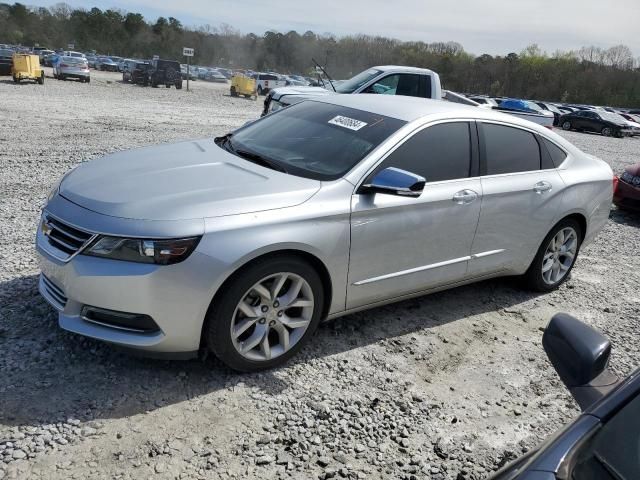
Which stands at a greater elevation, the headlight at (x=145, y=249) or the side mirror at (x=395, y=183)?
the side mirror at (x=395, y=183)

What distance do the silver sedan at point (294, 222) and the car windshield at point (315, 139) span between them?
0.6 inches

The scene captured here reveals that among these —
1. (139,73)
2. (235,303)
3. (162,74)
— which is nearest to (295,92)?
(235,303)

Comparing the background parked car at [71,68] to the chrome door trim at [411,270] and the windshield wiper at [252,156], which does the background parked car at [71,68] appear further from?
the chrome door trim at [411,270]

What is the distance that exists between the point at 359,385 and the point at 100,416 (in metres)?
1.49

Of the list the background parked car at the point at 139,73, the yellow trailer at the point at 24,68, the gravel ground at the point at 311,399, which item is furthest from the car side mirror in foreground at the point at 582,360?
the background parked car at the point at 139,73

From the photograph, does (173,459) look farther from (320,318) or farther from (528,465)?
(528,465)

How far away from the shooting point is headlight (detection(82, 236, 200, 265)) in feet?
9.46

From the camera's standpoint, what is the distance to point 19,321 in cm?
359

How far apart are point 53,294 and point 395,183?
2165 millimetres

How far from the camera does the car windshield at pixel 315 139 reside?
372cm

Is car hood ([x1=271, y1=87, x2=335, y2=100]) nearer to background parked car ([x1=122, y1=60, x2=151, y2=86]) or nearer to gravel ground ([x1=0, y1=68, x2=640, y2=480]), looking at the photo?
gravel ground ([x1=0, y1=68, x2=640, y2=480])

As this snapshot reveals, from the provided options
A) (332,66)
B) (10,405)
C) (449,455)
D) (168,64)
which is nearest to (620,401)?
(449,455)

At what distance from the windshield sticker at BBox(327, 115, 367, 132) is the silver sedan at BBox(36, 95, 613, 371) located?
0.05ft

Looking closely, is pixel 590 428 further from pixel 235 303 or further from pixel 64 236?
pixel 64 236
